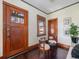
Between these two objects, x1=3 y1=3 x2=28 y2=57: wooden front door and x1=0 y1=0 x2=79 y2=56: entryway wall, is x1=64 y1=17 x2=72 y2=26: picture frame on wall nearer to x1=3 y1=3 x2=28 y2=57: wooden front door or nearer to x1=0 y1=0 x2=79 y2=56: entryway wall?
x1=0 y1=0 x2=79 y2=56: entryway wall

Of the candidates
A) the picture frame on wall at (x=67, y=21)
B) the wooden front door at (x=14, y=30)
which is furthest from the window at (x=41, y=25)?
the picture frame on wall at (x=67, y=21)

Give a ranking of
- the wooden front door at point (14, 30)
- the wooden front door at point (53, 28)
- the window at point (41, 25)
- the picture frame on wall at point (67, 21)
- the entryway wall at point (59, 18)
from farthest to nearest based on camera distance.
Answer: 1. the wooden front door at point (53, 28)
2. the window at point (41, 25)
3. the picture frame on wall at point (67, 21)
4. the entryway wall at point (59, 18)
5. the wooden front door at point (14, 30)

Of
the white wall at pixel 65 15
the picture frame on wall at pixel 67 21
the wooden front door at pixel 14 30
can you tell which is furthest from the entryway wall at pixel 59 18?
the wooden front door at pixel 14 30

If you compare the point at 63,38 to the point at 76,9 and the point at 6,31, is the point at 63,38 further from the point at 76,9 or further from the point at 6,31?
the point at 6,31

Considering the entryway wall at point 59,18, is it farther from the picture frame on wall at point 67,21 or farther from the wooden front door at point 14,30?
the wooden front door at point 14,30

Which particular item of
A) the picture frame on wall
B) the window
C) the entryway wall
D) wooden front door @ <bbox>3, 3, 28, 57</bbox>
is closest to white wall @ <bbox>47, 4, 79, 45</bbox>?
the entryway wall

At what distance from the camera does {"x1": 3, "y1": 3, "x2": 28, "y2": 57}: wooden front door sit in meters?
3.50

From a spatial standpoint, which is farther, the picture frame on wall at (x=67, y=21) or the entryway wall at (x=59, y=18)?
the picture frame on wall at (x=67, y=21)

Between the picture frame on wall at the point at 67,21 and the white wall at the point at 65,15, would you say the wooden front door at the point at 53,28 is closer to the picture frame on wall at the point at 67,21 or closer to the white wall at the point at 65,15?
the white wall at the point at 65,15

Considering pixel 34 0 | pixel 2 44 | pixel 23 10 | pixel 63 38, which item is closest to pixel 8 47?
pixel 2 44

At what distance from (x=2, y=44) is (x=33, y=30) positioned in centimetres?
218

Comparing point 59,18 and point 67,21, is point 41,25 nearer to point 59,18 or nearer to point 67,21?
point 59,18

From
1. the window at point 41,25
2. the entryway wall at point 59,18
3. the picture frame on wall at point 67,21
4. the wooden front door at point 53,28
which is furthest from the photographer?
the wooden front door at point 53,28

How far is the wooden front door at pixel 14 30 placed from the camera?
11.5 ft
